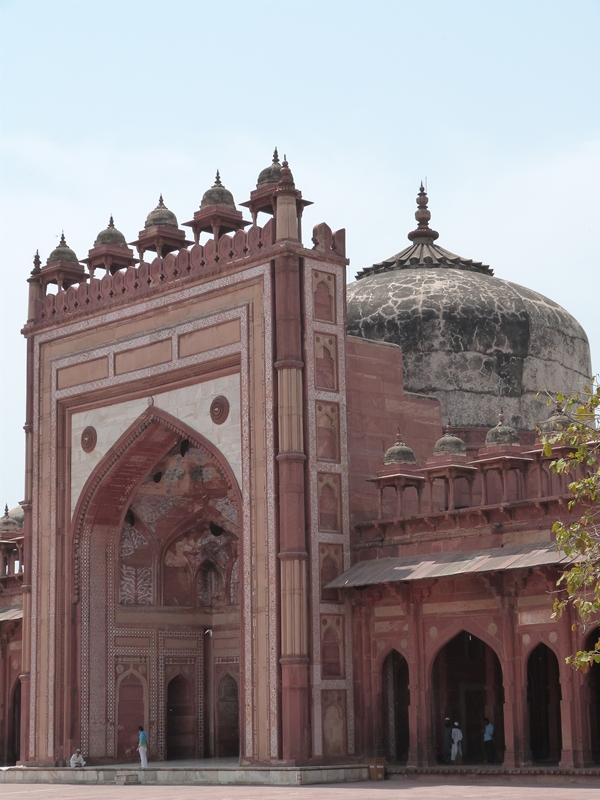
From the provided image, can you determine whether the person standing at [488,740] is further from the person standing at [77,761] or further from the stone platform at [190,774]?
the person standing at [77,761]

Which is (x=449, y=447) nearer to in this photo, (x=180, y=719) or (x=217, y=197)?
(x=217, y=197)

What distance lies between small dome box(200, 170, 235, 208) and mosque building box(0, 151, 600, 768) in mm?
37

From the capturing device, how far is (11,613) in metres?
26.1

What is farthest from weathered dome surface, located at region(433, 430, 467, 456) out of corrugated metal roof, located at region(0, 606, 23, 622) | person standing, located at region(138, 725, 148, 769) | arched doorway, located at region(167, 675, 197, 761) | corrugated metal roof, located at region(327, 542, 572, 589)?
corrugated metal roof, located at region(0, 606, 23, 622)

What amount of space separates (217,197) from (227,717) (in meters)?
8.28

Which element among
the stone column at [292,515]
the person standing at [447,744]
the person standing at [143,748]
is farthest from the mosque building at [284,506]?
the person standing at [143,748]

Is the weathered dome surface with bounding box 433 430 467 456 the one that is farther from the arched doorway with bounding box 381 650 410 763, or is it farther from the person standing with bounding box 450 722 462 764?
the person standing with bounding box 450 722 462 764

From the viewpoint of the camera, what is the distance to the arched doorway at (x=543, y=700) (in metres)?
21.2

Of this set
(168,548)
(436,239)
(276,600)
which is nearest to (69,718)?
(168,548)

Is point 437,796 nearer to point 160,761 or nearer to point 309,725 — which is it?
point 309,725

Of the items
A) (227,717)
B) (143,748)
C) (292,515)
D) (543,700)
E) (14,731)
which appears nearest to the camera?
(292,515)

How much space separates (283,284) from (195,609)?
21.6ft

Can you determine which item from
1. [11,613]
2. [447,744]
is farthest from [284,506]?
[11,613]

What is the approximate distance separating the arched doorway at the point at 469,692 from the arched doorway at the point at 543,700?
514 millimetres
